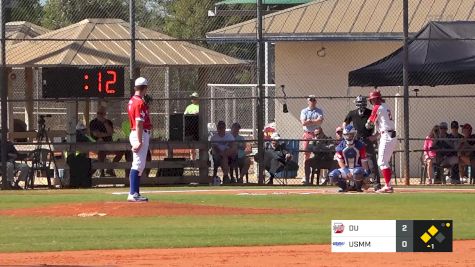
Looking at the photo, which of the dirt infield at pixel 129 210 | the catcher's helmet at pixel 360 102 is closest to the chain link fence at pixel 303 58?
the catcher's helmet at pixel 360 102

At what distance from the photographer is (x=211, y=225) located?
17.5 meters

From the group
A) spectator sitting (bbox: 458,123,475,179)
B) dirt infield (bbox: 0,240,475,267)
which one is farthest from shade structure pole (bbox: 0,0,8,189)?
dirt infield (bbox: 0,240,475,267)

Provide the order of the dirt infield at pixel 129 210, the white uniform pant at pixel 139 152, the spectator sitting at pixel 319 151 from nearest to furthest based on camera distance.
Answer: the dirt infield at pixel 129 210 < the white uniform pant at pixel 139 152 < the spectator sitting at pixel 319 151

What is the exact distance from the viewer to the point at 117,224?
694 inches

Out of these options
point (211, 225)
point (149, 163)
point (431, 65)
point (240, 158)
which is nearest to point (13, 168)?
point (149, 163)

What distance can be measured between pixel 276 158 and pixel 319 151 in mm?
1191

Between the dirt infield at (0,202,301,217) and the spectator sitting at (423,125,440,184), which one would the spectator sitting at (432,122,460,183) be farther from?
the dirt infield at (0,202,301,217)

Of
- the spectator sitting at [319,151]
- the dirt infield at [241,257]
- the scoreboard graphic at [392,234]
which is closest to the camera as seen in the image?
the scoreboard graphic at [392,234]

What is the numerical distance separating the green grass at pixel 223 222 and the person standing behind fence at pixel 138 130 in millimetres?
1544

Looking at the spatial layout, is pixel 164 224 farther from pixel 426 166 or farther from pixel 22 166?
pixel 426 166

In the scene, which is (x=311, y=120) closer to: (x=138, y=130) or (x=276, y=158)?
(x=276, y=158)

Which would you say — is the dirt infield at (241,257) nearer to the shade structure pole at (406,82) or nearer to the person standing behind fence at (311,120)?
the shade structure pole at (406,82)

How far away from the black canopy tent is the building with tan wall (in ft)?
12.3

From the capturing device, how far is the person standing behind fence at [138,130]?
1997 cm
